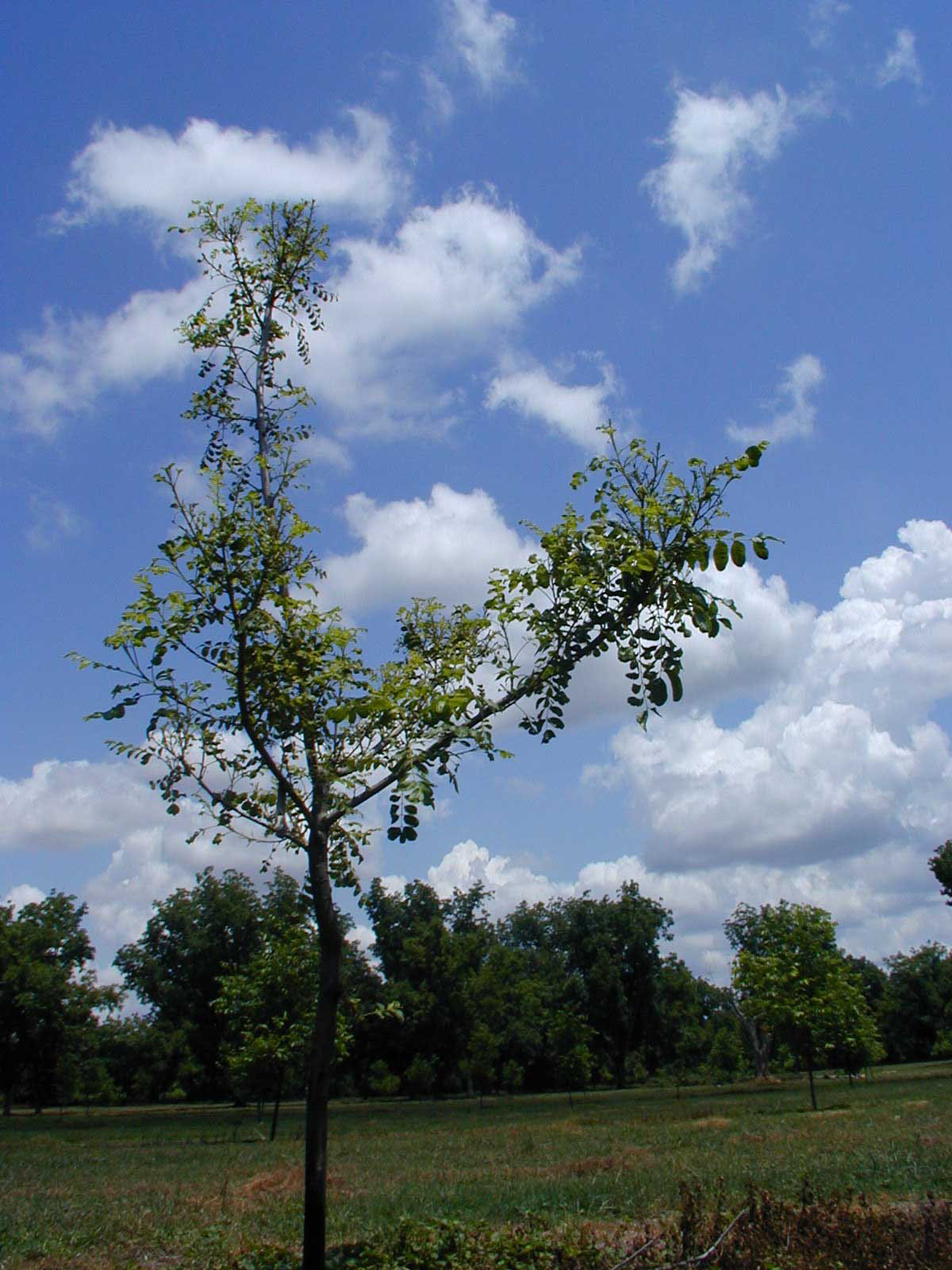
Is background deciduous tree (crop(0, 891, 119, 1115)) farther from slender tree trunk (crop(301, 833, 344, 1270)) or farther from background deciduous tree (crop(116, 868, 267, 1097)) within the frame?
slender tree trunk (crop(301, 833, 344, 1270))

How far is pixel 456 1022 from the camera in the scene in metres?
63.1

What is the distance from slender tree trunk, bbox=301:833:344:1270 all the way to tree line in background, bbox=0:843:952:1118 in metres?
31.8

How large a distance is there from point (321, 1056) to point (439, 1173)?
12.5 meters

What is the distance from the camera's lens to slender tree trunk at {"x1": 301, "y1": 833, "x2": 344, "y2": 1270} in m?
6.11

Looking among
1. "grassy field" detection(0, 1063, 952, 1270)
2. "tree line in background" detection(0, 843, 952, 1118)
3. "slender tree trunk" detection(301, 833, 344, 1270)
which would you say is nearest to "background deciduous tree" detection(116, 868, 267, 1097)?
"tree line in background" detection(0, 843, 952, 1118)

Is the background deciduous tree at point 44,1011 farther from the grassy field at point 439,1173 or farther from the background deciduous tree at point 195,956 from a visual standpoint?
the grassy field at point 439,1173

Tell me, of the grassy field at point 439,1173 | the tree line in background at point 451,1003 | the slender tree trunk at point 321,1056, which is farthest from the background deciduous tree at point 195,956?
the slender tree trunk at point 321,1056

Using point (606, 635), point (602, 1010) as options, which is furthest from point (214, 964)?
point (606, 635)

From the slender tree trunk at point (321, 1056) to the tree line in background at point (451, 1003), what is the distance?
3177cm

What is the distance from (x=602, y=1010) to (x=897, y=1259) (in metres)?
71.0

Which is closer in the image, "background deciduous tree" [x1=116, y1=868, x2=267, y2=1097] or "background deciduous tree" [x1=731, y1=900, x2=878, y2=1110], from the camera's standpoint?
"background deciduous tree" [x1=731, y1=900, x2=878, y2=1110]

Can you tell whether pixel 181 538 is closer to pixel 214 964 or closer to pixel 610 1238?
pixel 610 1238

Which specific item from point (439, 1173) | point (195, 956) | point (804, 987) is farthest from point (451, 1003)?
point (439, 1173)

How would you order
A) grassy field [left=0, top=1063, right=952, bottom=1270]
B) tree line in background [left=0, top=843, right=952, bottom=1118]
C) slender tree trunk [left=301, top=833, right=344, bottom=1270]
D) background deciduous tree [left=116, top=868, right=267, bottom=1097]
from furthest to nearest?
background deciduous tree [left=116, top=868, right=267, bottom=1097] → tree line in background [left=0, top=843, right=952, bottom=1118] → grassy field [left=0, top=1063, right=952, bottom=1270] → slender tree trunk [left=301, top=833, right=344, bottom=1270]
